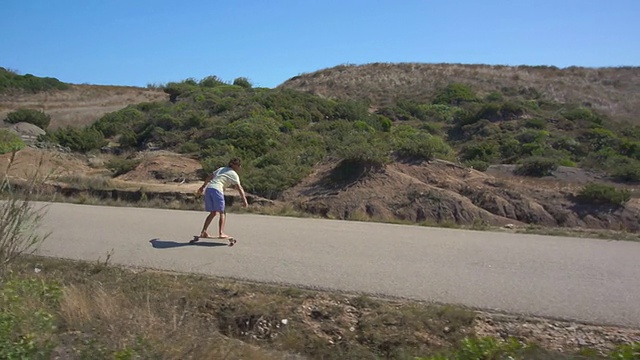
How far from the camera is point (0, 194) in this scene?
6.91 metres

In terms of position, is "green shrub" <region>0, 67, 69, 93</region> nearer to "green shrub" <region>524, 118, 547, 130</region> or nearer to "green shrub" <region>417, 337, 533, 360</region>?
"green shrub" <region>524, 118, 547, 130</region>

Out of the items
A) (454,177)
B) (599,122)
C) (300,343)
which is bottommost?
(300,343)

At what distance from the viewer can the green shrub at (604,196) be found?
16.7 meters

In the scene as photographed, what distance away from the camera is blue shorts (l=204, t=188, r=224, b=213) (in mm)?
11914

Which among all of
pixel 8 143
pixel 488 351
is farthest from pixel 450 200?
pixel 8 143

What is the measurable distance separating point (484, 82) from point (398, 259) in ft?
163

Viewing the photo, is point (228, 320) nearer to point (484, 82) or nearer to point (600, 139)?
point (600, 139)

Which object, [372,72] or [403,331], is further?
[372,72]

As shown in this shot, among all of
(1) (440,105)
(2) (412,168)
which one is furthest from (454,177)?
(1) (440,105)

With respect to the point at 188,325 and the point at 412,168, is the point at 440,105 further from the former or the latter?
the point at 188,325

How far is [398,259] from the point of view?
10.7 m

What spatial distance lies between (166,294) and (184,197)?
10237 millimetres

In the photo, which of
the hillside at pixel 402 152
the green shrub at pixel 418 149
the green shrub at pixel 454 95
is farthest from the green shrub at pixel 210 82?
the green shrub at pixel 418 149

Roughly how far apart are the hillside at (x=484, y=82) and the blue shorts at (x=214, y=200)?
39581 mm
